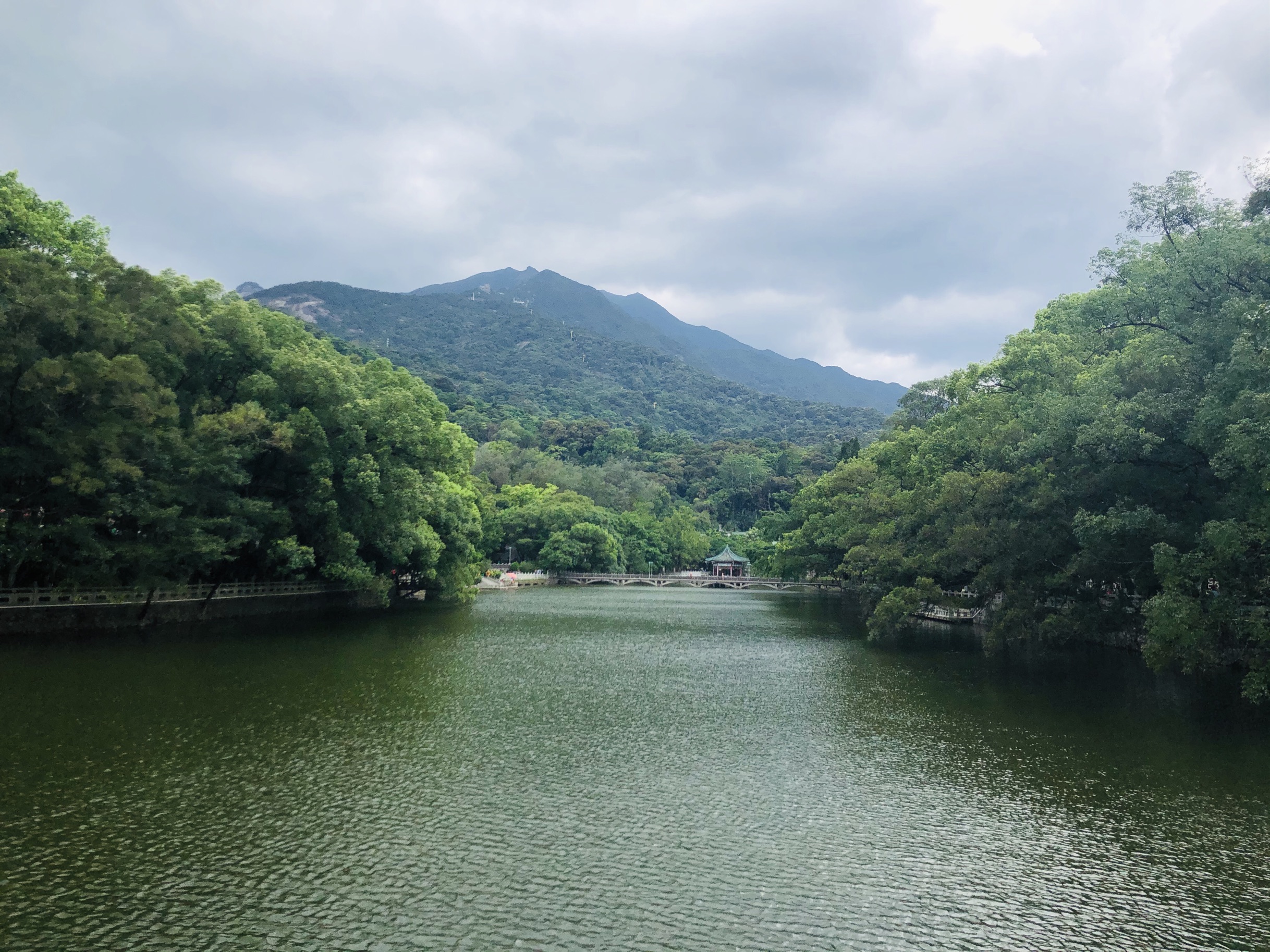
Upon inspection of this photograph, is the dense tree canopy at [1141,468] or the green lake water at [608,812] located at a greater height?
the dense tree canopy at [1141,468]

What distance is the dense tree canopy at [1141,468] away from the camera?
53.0 ft

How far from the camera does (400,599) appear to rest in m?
47.3

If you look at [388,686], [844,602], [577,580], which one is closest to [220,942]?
[388,686]

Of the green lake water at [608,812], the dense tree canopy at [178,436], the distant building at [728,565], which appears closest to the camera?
the green lake water at [608,812]

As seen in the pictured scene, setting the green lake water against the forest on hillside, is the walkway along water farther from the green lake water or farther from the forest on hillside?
the green lake water

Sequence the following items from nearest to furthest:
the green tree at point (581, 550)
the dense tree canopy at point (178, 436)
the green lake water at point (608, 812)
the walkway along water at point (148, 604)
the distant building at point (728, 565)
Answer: the green lake water at point (608, 812)
the dense tree canopy at point (178, 436)
the walkway along water at point (148, 604)
the green tree at point (581, 550)
the distant building at point (728, 565)

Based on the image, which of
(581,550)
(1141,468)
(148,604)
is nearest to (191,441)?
(148,604)

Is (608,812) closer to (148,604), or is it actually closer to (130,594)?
(130,594)

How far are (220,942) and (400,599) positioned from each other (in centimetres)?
4172

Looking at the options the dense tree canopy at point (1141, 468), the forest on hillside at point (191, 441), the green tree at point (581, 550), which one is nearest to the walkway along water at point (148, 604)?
the forest on hillside at point (191, 441)

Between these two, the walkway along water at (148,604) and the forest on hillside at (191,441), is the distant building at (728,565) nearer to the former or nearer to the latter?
the forest on hillside at (191,441)

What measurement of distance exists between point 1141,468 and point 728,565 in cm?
7932

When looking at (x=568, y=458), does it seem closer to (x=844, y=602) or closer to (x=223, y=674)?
(x=844, y=602)

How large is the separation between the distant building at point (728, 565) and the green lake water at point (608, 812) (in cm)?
7673
